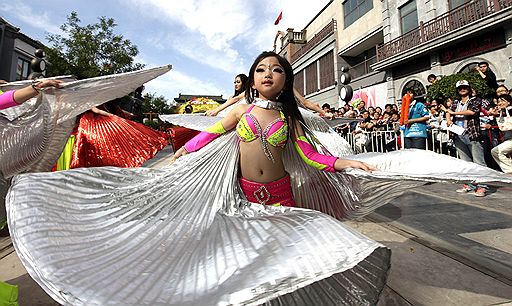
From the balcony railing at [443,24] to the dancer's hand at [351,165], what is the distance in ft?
38.0

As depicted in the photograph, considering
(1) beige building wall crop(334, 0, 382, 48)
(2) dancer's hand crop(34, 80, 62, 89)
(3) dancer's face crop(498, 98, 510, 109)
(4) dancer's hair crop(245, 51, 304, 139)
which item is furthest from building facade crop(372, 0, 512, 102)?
(2) dancer's hand crop(34, 80, 62, 89)

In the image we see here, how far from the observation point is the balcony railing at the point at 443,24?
9555mm

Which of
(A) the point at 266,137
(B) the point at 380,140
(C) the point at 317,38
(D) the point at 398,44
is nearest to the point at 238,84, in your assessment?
(A) the point at 266,137

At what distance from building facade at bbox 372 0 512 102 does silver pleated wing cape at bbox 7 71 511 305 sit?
1140 centimetres

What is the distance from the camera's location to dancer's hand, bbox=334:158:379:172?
117cm

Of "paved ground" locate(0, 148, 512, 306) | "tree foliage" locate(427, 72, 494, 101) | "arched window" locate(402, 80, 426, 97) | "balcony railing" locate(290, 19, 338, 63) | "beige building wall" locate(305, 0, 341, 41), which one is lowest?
"paved ground" locate(0, 148, 512, 306)

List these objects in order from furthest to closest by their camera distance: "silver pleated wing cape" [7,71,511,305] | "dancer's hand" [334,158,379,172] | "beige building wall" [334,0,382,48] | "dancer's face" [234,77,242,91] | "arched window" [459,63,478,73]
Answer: "beige building wall" [334,0,382,48]
"arched window" [459,63,478,73]
"dancer's face" [234,77,242,91]
"dancer's hand" [334,158,379,172]
"silver pleated wing cape" [7,71,511,305]

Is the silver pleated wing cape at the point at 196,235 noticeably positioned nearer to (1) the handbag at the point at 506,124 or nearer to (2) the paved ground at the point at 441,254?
(2) the paved ground at the point at 441,254

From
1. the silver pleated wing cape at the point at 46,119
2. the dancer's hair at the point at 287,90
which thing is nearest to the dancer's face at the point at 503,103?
the dancer's hair at the point at 287,90

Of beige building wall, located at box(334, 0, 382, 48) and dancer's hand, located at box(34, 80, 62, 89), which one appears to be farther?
beige building wall, located at box(334, 0, 382, 48)

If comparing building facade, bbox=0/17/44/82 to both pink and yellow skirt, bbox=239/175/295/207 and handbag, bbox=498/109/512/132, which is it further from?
handbag, bbox=498/109/512/132

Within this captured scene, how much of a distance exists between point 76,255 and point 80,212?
0.89 feet

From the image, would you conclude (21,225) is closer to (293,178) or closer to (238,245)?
(238,245)

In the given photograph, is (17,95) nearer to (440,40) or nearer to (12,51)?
(440,40)
